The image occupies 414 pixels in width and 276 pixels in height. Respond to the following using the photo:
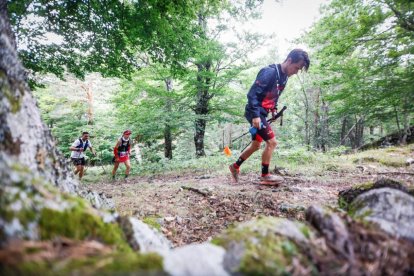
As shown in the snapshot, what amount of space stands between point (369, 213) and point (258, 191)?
9.41ft

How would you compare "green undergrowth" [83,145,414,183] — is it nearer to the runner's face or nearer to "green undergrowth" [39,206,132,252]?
the runner's face

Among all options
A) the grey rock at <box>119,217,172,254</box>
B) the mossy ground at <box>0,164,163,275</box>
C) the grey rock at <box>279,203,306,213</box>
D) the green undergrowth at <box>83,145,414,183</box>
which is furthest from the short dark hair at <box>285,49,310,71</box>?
the mossy ground at <box>0,164,163,275</box>

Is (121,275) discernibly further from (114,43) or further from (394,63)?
(394,63)

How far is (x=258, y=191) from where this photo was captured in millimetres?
4555

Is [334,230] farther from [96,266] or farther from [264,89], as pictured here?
[264,89]

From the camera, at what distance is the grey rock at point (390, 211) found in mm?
1526

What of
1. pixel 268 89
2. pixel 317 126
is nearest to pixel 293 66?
pixel 268 89

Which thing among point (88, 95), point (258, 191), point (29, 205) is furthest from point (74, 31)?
point (88, 95)

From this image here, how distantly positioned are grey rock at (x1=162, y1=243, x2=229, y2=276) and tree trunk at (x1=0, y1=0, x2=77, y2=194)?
830 mm

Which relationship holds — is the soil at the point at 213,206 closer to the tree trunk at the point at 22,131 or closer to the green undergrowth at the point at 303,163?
the tree trunk at the point at 22,131

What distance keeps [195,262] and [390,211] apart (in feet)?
4.73

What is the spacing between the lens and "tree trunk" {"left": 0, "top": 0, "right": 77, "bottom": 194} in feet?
4.99

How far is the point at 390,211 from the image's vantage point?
1674 millimetres

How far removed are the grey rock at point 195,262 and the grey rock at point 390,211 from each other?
1.11m
